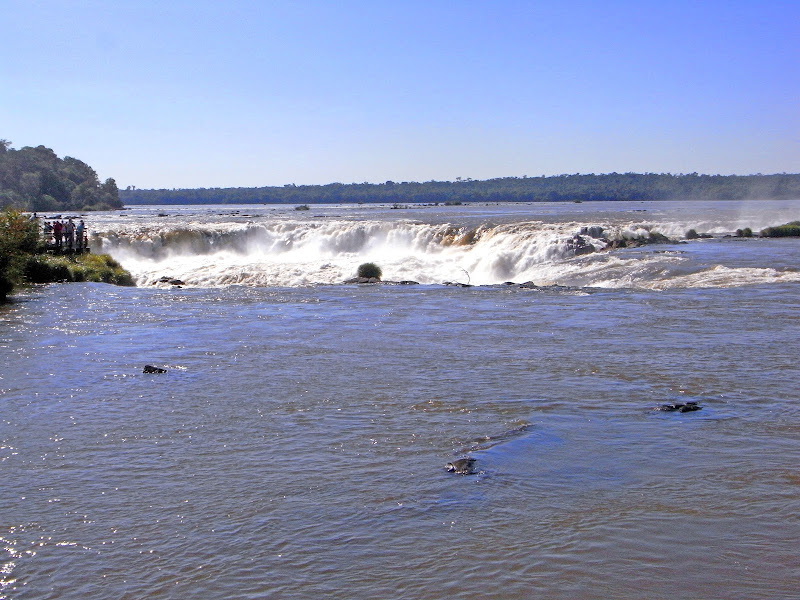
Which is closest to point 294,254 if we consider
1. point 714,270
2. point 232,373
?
point 714,270

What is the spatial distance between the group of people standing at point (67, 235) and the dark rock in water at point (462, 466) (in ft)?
81.9

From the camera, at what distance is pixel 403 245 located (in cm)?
4366

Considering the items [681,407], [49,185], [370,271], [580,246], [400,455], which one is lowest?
[400,455]

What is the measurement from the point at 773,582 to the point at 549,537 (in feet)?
5.05

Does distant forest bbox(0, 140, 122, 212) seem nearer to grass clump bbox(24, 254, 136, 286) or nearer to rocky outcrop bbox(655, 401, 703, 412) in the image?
grass clump bbox(24, 254, 136, 286)

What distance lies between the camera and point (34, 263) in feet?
85.9

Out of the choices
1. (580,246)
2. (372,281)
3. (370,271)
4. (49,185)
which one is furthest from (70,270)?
(49,185)

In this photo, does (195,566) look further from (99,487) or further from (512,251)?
(512,251)

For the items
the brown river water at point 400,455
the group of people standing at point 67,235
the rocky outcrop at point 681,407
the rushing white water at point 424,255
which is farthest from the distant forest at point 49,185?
the rocky outcrop at point 681,407

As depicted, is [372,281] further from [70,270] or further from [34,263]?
[34,263]

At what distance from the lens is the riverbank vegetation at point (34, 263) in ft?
71.3

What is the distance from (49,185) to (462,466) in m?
138

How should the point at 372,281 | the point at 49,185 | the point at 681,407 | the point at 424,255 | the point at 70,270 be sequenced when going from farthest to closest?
the point at 49,185, the point at 424,255, the point at 372,281, the point at 70,270, the point at 681,407

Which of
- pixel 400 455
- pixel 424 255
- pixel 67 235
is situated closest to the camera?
pixel 400 455
